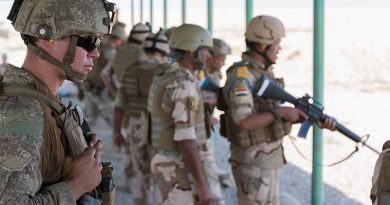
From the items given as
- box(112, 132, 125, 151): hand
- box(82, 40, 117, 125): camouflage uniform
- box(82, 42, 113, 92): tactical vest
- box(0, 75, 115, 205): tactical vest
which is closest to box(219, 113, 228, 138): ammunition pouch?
box(112, 132, 125, 151): hand

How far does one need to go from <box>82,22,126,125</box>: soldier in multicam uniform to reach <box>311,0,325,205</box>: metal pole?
4.27 meters

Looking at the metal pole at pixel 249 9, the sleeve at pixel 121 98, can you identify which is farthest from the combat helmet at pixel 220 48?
the sleeve at pixel 121 98

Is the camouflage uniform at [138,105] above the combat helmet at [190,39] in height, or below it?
below

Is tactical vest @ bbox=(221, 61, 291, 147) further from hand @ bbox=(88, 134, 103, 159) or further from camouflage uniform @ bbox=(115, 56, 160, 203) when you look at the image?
hand @ bbox=(88, 134, 103, 159)

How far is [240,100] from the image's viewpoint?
12.9ft

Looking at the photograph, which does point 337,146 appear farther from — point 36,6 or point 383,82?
point 383,82

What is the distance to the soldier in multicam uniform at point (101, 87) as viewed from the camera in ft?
27.5

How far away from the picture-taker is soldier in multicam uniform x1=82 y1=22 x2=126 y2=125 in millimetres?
8375

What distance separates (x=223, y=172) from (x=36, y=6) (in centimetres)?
541

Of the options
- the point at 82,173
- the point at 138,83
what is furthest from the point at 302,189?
the point at 82,173

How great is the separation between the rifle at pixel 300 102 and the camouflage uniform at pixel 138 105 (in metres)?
1.76

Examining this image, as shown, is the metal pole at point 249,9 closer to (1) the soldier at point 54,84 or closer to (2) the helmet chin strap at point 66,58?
(1) the soldier at point 54,84

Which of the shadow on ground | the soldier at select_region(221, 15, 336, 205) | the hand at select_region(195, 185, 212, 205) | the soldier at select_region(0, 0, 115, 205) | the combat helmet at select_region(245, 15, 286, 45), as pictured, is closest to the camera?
the soldier at select_region(0, 0, 115, 205)

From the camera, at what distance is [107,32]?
2.13 metres
